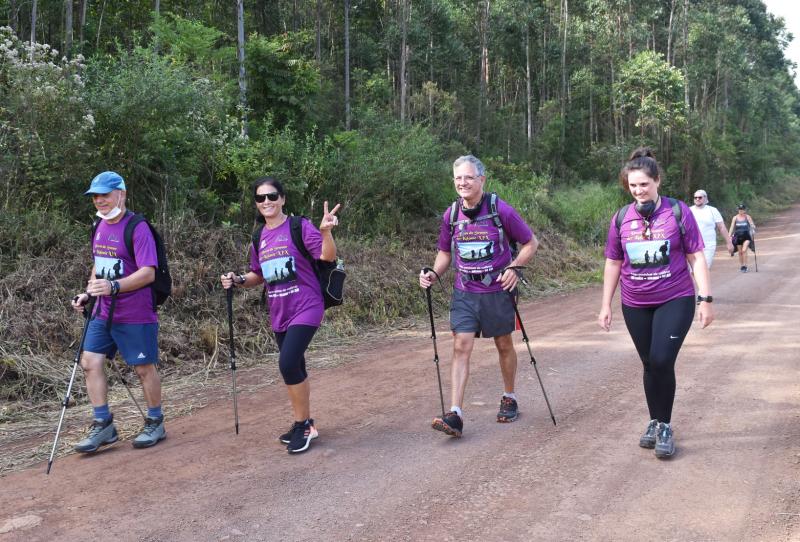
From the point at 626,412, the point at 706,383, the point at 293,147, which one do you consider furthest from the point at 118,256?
the point at 293,147

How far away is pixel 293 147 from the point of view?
11.9 metres

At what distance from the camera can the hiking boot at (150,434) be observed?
5096 mm

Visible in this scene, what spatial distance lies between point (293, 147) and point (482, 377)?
21.3ft

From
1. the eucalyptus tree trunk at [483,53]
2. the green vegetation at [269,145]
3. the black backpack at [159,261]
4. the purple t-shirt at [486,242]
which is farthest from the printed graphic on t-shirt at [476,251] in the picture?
the eucalyptus tree trunk at [483,53]

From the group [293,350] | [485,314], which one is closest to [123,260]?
[293,350]

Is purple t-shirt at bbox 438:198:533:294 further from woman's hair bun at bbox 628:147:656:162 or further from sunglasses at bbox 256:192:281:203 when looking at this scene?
sunglasses at bbox 256:192:281:203

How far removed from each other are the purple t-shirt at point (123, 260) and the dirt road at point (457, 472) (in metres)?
1.05

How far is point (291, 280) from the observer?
4941mm

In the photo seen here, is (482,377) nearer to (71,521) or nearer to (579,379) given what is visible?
(579,379)

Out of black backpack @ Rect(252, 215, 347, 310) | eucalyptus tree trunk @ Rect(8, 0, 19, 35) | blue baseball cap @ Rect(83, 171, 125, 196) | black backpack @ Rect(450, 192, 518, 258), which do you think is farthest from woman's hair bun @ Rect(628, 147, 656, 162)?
eucalyptus tree trunk @ Rect(8, 0, 19, 35)

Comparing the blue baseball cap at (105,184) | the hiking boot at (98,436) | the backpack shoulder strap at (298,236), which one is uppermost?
the blue baseball cap at (105,184)

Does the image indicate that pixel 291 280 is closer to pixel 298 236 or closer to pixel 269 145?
pixel 298 236

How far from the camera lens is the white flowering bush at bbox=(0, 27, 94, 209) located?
8414 mm

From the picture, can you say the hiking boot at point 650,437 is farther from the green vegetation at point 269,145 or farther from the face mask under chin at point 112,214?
the green vegetation at point 269,145
